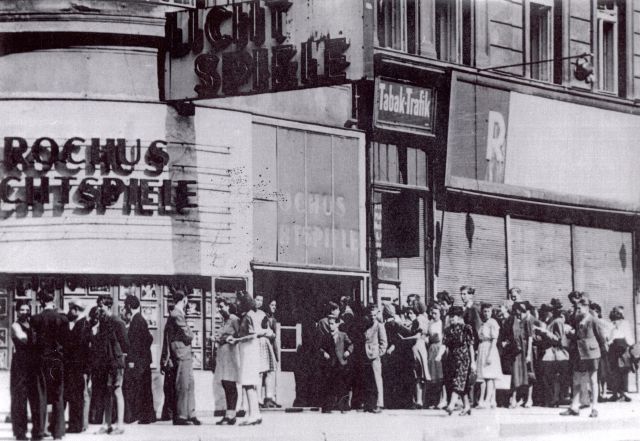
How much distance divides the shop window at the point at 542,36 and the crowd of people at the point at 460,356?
6472mm

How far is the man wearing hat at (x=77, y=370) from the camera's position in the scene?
58.0 ft

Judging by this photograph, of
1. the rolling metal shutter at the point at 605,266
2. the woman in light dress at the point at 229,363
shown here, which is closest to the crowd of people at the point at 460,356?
the woman in light dress at the point at 229,363

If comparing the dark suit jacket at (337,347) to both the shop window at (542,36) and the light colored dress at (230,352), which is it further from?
the shop window at (542,36)

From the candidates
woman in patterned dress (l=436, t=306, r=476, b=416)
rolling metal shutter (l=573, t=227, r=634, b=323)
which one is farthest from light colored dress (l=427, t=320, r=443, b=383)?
rolling metal shutter (l=573, t=227, r=634, b=323)

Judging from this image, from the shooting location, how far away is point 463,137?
27359mm

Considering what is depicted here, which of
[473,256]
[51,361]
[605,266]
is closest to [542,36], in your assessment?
[473,256]

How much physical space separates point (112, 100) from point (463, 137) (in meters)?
8.51

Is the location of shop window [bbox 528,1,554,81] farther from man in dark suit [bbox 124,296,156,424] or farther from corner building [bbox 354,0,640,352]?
man in dark suit [bbox 124,296,156,424]

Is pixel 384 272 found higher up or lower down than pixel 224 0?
lower down

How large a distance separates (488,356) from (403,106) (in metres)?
6.54

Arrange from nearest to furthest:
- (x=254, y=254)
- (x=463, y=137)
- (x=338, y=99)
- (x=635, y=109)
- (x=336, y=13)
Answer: (x=336, y=13), (x=254, y=254), (x=338, y=99), (x=463, y=137), (x=635, y=109)

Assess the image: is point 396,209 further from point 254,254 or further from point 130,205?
point 130,205

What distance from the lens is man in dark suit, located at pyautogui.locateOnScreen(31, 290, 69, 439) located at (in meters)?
16.2

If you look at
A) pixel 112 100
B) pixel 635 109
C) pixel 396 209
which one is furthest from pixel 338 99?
pixel 635 109
